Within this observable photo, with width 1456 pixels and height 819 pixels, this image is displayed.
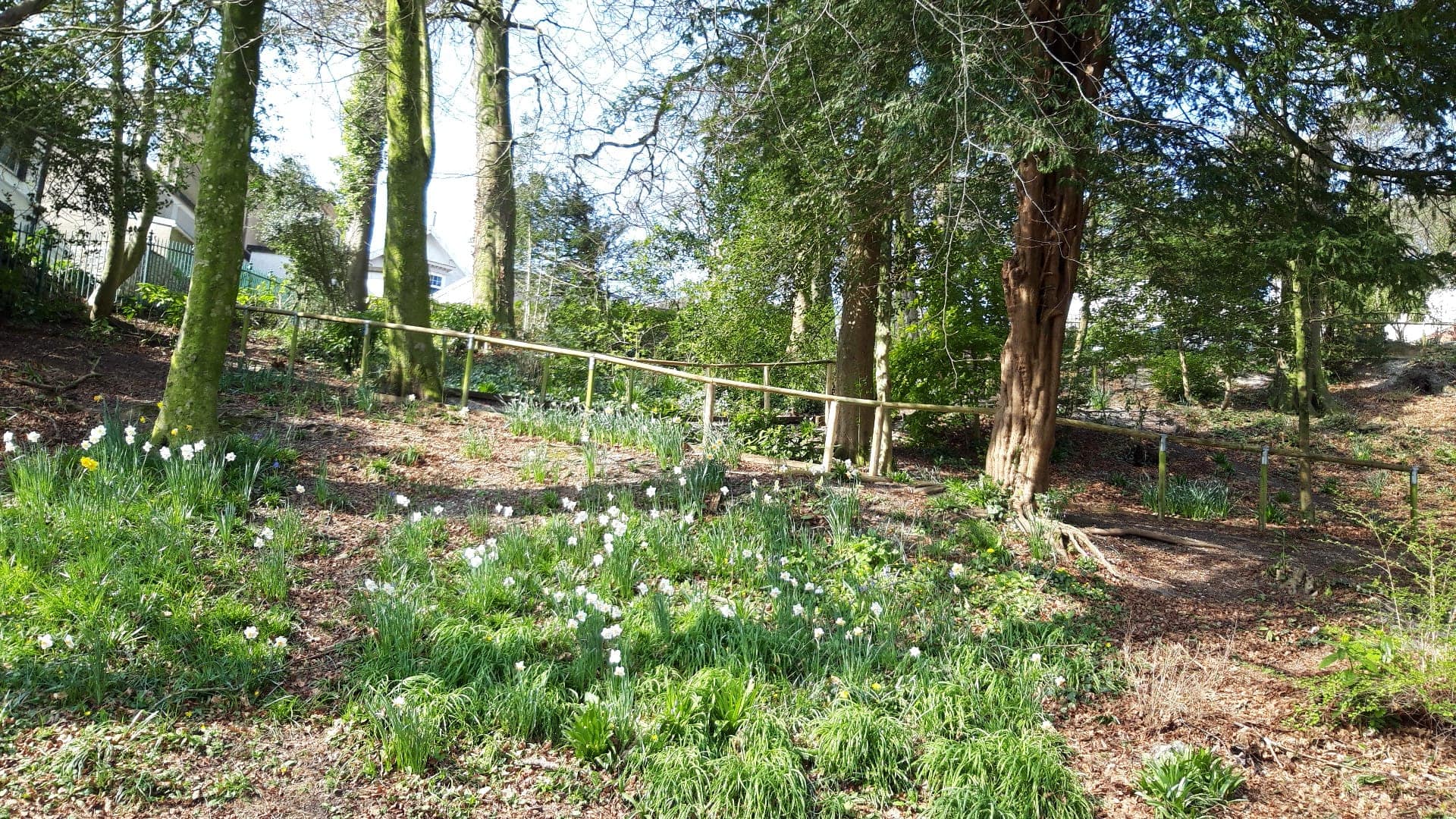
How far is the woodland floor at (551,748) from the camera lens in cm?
361

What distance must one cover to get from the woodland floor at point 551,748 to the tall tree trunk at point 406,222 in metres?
1.17

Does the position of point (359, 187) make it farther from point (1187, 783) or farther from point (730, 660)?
point (1187, 783)

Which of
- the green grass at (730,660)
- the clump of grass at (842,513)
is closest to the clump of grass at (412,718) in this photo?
the green grass at (730,660)

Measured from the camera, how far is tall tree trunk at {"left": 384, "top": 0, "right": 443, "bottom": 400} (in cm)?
984

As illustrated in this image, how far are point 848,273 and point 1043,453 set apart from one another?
3376 mm

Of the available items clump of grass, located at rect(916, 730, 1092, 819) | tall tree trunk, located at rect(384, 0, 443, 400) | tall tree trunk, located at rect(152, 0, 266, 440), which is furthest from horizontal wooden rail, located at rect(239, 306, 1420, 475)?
clump of grass, located at rect(916, 730, 1092, 819)

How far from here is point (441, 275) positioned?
47.9 m

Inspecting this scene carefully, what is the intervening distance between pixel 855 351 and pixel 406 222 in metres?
5.20

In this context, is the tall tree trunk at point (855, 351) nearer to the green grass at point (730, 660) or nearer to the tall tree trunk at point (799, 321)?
the tall tree trunk at point (799, 321)

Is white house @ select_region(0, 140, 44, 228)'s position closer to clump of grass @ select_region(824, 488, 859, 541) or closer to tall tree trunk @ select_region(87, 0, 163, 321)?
tall tree trunk @ select_region(87, 0, 163, 321)

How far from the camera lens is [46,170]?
466 inches

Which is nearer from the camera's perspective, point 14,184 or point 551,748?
point 551,748

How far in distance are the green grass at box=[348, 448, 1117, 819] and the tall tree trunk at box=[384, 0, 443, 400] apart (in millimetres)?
4084

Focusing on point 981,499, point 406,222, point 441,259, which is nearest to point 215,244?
point 406,222
